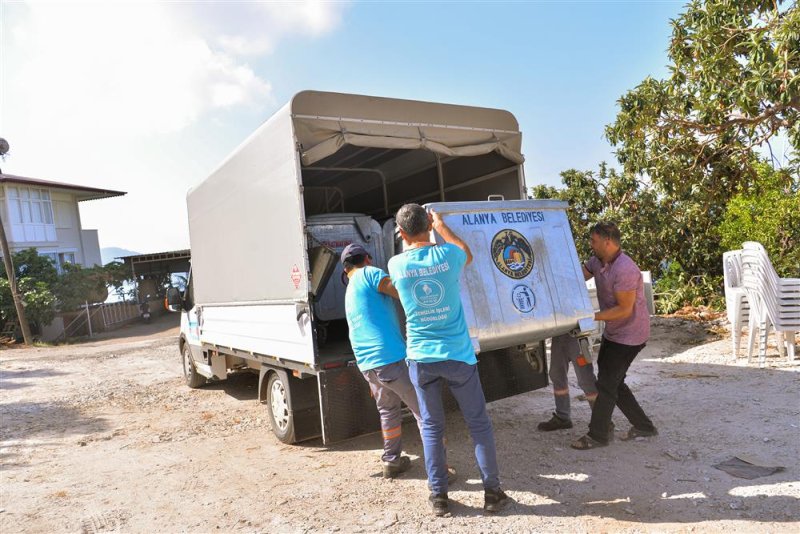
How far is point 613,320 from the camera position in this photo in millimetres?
4539

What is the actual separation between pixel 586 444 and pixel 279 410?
9.06 feet

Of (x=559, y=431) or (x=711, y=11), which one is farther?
(x=711, y=11)

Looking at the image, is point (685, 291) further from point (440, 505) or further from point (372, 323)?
point (440, 505)

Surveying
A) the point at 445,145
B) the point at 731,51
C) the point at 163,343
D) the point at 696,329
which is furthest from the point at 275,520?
the point at 163,343

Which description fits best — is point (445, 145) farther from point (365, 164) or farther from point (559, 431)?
point (559, 431)

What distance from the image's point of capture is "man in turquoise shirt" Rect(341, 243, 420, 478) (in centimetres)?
410

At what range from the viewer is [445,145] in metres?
5.24

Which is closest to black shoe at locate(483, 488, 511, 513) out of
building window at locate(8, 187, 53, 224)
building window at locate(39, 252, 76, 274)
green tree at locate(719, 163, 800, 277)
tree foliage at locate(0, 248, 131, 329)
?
green tree at locate(719, 163, 800, 277)

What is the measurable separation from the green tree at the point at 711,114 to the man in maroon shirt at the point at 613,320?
5290 mm

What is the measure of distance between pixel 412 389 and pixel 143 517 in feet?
6.87

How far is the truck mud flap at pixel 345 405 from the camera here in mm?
4621

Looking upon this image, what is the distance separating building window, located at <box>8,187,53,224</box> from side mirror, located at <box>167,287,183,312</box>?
68.8 ft

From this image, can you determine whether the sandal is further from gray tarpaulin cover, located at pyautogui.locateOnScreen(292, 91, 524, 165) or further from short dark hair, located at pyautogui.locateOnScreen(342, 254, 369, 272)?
gray tarpaulin cover, located at pyautogui.locateOnScreen(292, 91, 524, 165)

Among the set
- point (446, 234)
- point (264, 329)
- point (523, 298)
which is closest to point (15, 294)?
point (264, 329)
